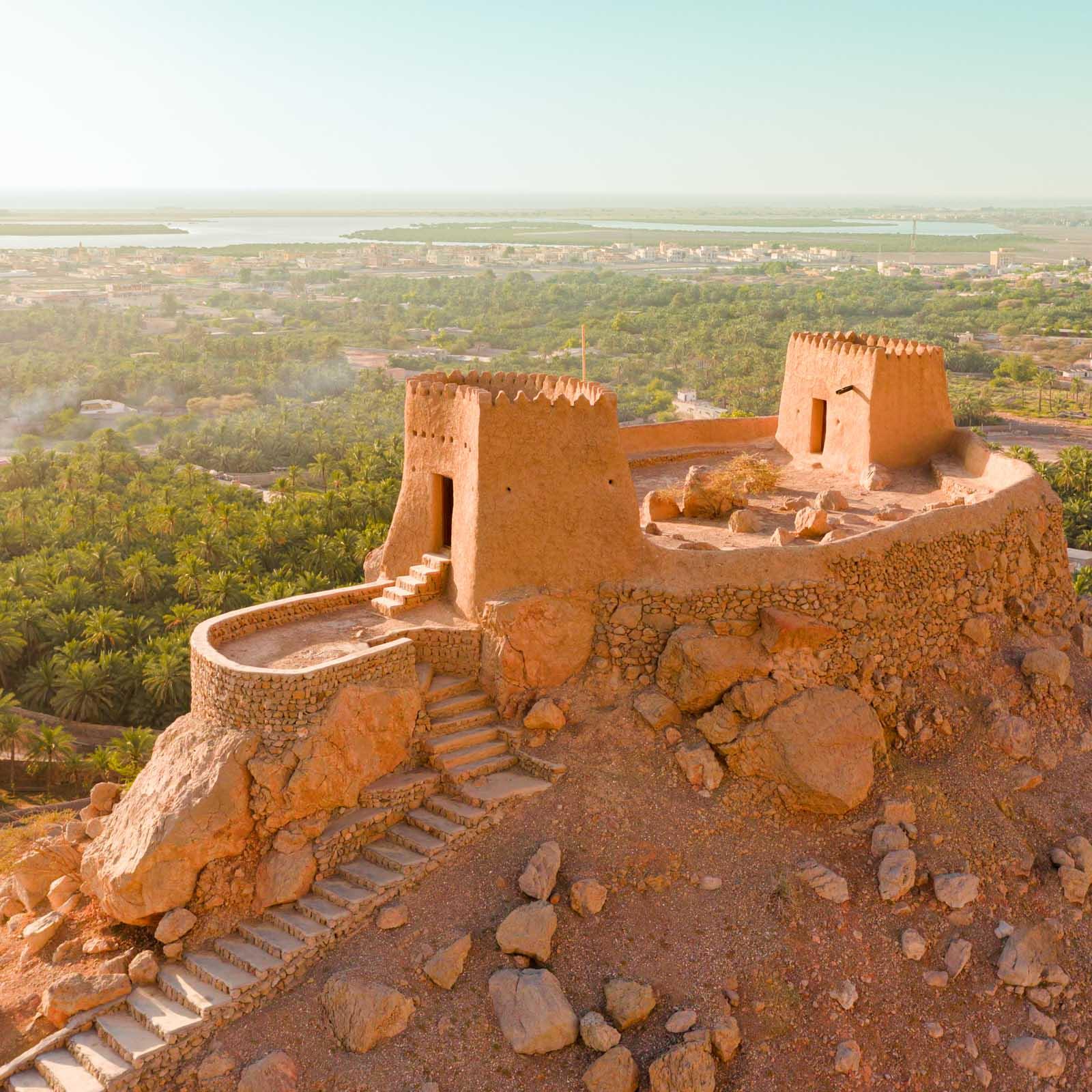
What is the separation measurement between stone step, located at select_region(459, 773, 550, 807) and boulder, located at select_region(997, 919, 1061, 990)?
566cm

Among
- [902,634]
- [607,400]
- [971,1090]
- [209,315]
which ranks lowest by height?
[209,315]

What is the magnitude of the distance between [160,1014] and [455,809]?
386 cm

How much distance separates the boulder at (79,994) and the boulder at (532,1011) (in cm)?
410

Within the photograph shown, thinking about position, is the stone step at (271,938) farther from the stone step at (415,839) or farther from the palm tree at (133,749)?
the palm tree at (133,749)

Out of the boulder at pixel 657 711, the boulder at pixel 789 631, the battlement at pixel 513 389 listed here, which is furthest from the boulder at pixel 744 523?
the boulder at pixel 657 711

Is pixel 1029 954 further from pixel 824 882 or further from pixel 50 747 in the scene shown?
pixel 50 747

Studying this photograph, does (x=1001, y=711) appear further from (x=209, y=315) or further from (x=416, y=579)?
(x=209, y=315)

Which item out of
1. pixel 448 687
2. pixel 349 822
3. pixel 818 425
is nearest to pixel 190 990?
pixel 349 822

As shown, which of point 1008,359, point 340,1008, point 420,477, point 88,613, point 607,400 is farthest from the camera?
point 1008,359

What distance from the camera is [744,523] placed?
679 inches

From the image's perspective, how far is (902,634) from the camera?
16047 mm

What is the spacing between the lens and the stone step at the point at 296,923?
12.9 metres

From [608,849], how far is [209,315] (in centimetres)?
13047

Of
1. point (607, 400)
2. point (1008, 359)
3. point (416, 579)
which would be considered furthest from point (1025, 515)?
point (1008, 359)
